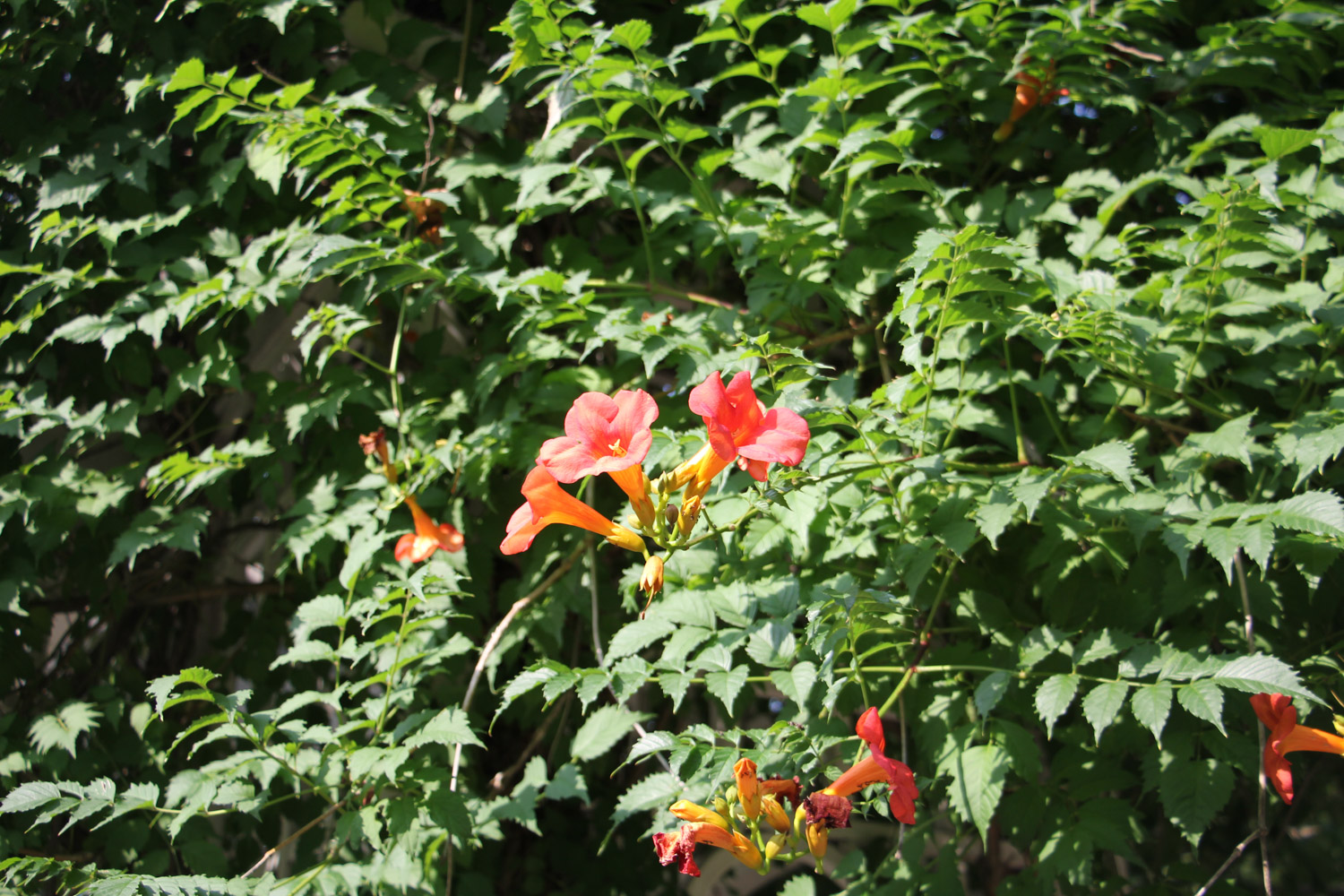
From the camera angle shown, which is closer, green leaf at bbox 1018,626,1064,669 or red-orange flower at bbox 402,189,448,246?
green leaf at bbox 1018,626,1064,669

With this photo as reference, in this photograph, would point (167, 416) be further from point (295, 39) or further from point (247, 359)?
point (295, 39)

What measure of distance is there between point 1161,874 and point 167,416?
11.7ft

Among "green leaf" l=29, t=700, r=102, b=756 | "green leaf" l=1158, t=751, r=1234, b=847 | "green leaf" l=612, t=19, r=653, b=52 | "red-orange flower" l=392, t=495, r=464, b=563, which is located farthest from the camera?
"green leaf" l=29, t=700, r=102, b=756

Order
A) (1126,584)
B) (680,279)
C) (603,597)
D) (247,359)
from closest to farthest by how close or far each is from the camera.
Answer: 1. (1126,584)
2. (603,597)
3. (680,279)
4. (247,359)

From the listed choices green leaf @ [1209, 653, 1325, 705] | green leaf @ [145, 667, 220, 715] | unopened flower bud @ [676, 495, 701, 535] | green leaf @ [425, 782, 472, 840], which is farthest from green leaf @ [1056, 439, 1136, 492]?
green leaf @ [145, 667, 220, 715]

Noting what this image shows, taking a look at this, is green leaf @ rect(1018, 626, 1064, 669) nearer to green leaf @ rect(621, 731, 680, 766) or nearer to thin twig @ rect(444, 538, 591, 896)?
green leaf @ rect(621, 731, 680, 766)

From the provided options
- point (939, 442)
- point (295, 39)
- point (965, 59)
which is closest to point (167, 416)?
point (295, 39)

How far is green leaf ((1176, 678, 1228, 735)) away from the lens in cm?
137

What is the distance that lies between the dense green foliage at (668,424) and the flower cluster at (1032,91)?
3 cm

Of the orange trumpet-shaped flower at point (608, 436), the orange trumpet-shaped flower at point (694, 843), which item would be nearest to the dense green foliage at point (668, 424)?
the orange trumpet-shaped flower at point (694, 843)

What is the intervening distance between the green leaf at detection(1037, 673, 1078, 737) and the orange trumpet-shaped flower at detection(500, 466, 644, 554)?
2.60ft

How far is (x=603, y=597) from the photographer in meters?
2.41

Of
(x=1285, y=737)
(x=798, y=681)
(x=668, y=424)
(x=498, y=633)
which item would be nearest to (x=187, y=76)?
(x=668, y=424)

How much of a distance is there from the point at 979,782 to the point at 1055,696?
28cm
